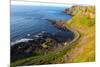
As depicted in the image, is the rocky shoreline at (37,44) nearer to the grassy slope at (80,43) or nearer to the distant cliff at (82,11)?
the grassy slope at (80,43)

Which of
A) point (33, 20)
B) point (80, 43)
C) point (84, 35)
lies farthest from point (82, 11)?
point (33, 20)

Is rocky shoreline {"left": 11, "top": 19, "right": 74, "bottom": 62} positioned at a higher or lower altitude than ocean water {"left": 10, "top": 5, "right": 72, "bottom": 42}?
lower

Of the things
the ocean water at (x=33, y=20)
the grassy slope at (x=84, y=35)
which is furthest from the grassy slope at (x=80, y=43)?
the ocean water at (x=33, y=20)

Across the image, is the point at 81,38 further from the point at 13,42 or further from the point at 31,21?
the point at 13,42

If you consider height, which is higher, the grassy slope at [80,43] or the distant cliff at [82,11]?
the distant cliff at [82,11]

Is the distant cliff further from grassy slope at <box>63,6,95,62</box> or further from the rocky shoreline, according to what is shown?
the rocky shoreline

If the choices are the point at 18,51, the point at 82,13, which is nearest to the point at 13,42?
the point at 18,51

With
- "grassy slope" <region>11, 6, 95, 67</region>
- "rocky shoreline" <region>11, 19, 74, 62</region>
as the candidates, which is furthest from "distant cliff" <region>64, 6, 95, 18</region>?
"rocky shoreline" <region>11, 19, 74, 62</region>
